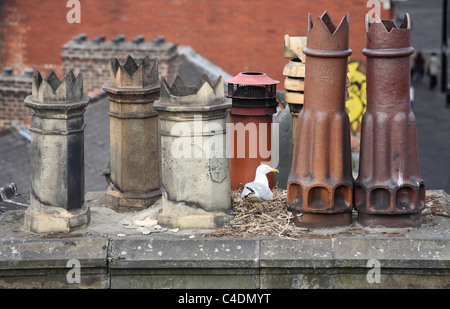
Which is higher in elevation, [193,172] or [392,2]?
[392,2]

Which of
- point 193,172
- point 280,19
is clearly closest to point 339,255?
point 193,172

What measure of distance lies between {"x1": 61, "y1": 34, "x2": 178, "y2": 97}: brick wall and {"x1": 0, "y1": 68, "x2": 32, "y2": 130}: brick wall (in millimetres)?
1141

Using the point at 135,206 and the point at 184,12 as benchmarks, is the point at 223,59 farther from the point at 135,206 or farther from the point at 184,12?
the point at 135,206

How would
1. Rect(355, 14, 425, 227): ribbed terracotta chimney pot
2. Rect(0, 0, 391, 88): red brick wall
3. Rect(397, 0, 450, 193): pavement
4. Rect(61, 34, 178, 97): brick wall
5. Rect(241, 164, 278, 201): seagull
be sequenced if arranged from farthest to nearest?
Rect(397, 0, 450, 193): pavement
Rect(0, 0, 391, 88): red brick wall
Rect(61, 34, 178, 97): brick wall
Rect(241, 164, 278, 201): seagull
Rect(355, 14, 425, 227): ribbed terracotta chimney pot

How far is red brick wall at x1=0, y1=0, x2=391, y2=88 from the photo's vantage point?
20.3 m

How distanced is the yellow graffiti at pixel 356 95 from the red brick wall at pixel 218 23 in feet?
1.14

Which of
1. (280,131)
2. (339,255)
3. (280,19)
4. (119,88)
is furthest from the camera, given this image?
(280,19)

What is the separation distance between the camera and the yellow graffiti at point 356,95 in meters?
20.7

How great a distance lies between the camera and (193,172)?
27.2ft

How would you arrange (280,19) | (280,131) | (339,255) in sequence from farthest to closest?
(280,19), (280,131), (339,255)

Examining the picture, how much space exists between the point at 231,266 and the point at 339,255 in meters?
0.98

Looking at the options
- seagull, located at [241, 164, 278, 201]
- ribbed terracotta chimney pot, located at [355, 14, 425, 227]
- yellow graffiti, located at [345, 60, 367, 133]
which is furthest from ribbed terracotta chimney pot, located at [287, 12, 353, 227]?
yellow graffiti, located at [345, 60, 367, 133]

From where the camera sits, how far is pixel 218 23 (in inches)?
818

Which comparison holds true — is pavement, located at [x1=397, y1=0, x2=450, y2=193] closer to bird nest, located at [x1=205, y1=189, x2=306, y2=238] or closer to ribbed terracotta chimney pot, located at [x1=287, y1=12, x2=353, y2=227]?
bird nest, located at [x1=205, y1=189, x2=306, y2=238]
